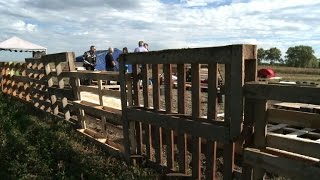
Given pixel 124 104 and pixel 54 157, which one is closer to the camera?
pixel 124 104

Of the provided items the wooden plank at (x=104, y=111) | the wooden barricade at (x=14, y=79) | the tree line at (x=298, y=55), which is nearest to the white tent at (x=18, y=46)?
the wooden barricade at (x=14, y=79)

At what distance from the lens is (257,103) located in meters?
3.94

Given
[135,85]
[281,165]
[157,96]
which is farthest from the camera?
[135,85]

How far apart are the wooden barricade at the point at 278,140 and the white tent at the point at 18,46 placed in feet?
89.4

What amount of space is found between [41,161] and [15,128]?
Answer: 113 inches

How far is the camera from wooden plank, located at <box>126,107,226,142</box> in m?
4.37

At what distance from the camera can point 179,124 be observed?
502 cm

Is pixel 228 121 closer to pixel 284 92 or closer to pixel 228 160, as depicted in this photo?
pixel 228 160

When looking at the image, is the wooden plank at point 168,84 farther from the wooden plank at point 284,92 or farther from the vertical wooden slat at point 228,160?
the wooden plank at point 284,92

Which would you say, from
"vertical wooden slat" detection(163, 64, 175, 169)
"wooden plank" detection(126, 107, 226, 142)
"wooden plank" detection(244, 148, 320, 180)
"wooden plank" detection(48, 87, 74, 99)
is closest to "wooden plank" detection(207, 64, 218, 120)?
"wooden plank" detection(126, 107, 226, 142)

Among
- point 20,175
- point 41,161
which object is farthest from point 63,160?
point 20,175

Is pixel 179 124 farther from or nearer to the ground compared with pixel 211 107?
nearer to the ground

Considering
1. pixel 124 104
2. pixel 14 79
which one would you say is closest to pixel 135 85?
pixel 124 104

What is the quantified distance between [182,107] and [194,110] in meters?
0.34
